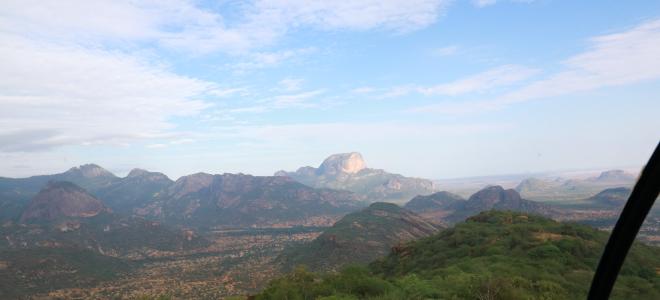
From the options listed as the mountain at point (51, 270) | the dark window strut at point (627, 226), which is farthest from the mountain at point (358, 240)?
the dark window strut at point (627, 226)

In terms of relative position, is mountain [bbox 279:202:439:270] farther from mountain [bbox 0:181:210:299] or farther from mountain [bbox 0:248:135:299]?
mountain [bbox 0:181:210:299]

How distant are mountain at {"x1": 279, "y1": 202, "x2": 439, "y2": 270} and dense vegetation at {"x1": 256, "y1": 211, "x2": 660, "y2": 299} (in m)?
29.2

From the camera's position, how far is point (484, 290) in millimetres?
21844

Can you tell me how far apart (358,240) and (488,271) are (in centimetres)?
8938

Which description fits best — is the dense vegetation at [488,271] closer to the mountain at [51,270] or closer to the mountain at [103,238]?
the mountain at [51,270]

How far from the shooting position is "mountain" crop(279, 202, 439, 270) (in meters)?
105

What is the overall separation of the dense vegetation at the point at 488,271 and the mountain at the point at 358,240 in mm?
29159

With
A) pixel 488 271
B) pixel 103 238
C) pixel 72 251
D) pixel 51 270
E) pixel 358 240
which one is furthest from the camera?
pixel 103 238

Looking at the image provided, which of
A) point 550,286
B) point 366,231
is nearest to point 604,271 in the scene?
point 550,286

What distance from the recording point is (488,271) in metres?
31.6

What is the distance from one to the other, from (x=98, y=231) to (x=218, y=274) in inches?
4420

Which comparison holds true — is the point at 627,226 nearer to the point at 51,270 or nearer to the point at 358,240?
the point at 358,240

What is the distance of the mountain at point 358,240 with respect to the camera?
10500 centimetres

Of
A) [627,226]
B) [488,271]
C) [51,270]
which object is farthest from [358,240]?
[627,226]
